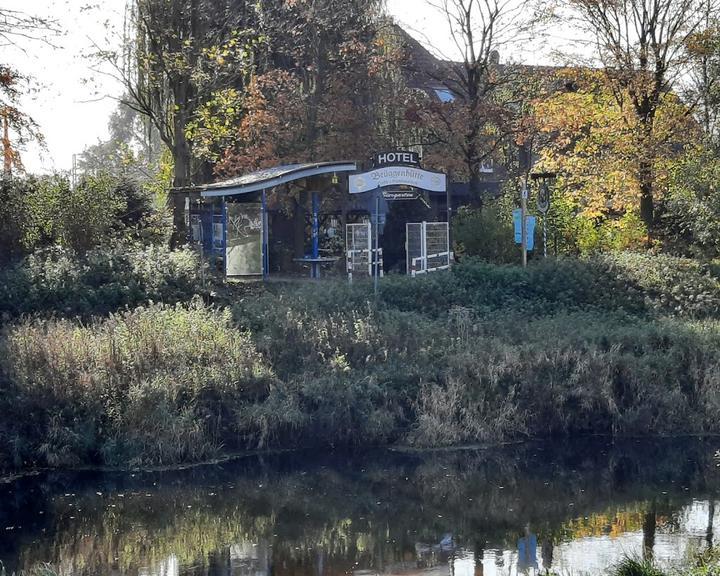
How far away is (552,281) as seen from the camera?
80.3ft

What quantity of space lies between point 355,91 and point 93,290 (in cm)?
1127

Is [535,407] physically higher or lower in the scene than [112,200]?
lower

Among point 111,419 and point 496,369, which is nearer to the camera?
point 111,419

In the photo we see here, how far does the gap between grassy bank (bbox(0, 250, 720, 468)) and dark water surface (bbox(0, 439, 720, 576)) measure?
0.53m

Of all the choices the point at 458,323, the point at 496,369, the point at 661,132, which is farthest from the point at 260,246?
the point at 661,132

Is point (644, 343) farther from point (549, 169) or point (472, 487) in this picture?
point (549, 169)

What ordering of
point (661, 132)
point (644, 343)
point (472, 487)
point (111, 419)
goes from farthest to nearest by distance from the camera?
point (661, 132)
point (644, 343)
point (111, 419)
point (472, 487)

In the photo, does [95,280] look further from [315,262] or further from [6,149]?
[315,262]

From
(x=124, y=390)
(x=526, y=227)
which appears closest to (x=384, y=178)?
(x=526, y=227)

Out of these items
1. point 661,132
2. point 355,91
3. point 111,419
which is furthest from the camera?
point 355,91

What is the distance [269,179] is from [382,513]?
1113cm

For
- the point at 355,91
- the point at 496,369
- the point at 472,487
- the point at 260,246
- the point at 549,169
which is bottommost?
the point at 472,487

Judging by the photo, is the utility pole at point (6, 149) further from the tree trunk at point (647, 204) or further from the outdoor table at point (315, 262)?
the tree trunk at point (647, 204)

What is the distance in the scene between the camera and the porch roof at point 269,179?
24.7m
